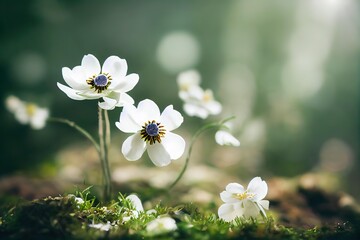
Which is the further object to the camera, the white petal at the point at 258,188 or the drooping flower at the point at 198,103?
the drooping flower at the point at 198,103

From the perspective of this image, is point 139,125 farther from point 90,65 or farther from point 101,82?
point 90,65

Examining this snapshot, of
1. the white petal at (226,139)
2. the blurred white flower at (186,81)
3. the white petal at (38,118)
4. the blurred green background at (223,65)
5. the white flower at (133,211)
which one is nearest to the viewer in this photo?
the white flower at (133,211)

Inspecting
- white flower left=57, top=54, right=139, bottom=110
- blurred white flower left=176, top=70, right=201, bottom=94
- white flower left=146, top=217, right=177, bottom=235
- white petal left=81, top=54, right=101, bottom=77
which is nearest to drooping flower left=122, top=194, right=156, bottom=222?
white flower left=146, top=217, right=177, bottom=235

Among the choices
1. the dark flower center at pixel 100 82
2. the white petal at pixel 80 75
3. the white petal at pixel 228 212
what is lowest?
the white petal at pixel 228 212

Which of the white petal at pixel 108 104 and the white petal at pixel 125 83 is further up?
the white petal at pixel 125 83

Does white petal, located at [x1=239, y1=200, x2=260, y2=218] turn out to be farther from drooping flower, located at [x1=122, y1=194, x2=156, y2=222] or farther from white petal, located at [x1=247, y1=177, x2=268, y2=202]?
drooping flower, located at [x1=122, y1=194, x2=156, y2=222]

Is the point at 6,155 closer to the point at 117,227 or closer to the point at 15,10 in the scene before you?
the point at 15,10

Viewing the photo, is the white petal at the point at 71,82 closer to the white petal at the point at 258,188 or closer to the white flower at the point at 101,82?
the white flower at the point at 101,82

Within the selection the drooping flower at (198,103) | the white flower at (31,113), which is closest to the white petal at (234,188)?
the drooping flower at (198,103)
